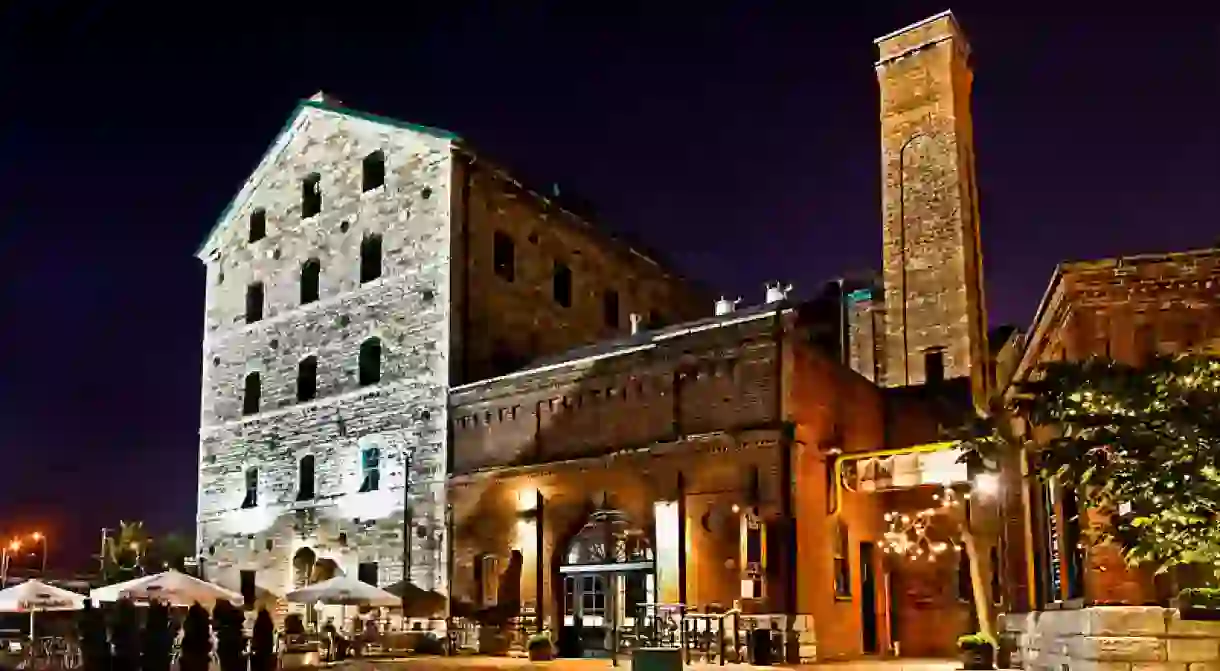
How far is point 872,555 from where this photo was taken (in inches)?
1132

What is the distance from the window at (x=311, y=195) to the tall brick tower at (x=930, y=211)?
16.4 metres

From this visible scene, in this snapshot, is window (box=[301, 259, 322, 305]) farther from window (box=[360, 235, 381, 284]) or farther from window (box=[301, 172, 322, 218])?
window (box=[360, 235, 381, 284])

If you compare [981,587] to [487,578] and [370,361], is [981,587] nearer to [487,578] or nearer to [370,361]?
[487,578]

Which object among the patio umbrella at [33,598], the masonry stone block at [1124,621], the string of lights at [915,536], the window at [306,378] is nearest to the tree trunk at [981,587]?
the string of lights at [915,536]

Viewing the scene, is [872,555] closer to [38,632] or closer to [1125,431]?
[1125,431]

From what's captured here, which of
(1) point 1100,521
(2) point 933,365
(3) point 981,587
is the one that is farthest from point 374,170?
(1) point 1100,521

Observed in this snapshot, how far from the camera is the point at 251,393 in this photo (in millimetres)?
37875

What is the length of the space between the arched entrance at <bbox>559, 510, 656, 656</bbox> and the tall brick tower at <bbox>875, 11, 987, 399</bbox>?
9.35 m

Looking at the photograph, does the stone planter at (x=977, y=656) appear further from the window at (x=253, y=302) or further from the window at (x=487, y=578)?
the window at (x=253, y=302)

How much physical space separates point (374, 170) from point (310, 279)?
3943 millimetres

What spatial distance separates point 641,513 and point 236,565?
15886 mm

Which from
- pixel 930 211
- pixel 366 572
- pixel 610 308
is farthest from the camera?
pixel 610 308

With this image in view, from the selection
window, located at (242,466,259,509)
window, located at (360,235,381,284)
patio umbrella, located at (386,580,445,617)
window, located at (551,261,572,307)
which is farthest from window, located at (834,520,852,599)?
window, located at (242,466,259,509)

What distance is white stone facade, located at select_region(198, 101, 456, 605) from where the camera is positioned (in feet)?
105
